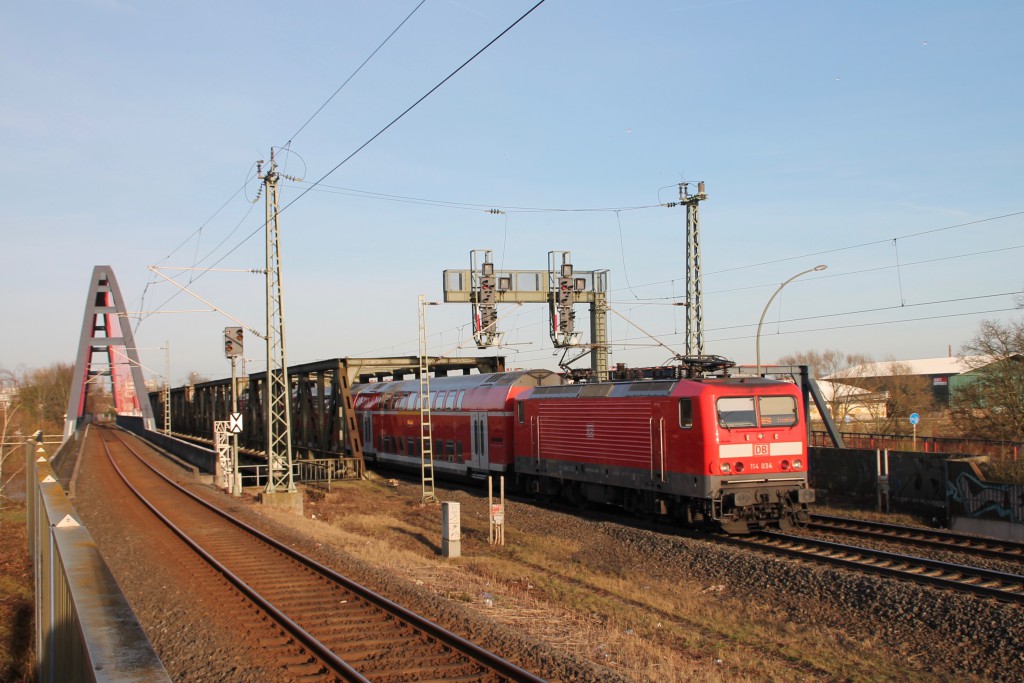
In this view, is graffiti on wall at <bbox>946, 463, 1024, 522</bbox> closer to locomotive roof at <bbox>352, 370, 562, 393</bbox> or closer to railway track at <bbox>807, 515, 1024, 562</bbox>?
railway track at <bbox>807, 515, 1024, 562</bbox>

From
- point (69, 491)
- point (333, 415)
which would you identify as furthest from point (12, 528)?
A: point (333, 415)

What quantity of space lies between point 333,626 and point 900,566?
9870mm

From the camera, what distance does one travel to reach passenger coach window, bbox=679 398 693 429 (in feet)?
58.0

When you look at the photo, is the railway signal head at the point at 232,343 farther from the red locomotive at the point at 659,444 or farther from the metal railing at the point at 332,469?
the red locomotive at the point at 659,444

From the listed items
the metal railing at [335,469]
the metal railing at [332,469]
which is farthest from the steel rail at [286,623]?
the metal railing at [335,469]

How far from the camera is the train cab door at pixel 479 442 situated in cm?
2777

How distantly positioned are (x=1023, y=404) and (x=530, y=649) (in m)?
25.6

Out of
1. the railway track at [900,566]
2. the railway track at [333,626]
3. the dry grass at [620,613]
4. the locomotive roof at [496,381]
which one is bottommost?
the dry grass at [620,613]

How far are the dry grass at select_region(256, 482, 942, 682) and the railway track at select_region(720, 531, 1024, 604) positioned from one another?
2426 mm

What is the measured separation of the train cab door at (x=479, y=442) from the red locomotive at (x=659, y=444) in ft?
0.24

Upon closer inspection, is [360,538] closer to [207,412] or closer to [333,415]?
[333,415]

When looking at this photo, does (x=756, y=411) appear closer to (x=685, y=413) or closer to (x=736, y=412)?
(x=736, y=412)

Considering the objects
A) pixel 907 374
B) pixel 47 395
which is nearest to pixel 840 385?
pixel 907 374

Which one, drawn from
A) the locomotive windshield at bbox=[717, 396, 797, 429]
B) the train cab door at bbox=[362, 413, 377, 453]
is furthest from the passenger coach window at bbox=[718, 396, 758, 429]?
the train cab door at bbox=[362, 413, 377, 453]
